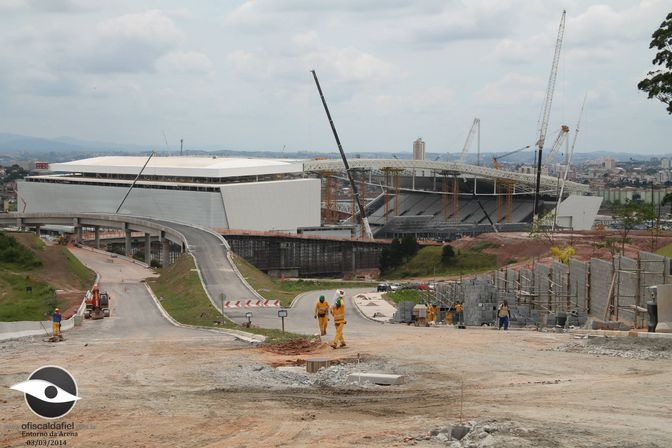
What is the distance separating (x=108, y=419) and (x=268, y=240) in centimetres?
10572

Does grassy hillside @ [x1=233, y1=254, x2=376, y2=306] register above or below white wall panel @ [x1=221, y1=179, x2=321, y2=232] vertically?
below

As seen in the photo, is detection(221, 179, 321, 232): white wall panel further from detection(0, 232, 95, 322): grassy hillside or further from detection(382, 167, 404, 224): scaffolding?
detection(0, 232, 95, 322): grassy hillside

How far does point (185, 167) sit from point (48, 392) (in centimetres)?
13742

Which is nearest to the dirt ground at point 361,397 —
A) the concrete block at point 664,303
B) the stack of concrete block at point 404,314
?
the concrete block at point 664,303

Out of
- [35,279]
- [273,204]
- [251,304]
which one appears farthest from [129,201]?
[251,304]

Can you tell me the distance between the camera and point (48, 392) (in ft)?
57.5

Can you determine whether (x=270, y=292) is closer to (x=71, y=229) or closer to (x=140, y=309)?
(x=140, y=309)

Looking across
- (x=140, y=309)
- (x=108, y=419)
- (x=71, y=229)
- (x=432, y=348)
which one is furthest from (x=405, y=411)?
(x=71, y=229)

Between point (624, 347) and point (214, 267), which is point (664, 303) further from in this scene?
point (214, 267)

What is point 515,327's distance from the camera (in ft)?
151

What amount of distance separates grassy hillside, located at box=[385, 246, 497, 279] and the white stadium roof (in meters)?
39.2

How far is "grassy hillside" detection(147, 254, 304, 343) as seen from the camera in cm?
4138

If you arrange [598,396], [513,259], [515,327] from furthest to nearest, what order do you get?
[513,259] → [515,327] → [598,396]

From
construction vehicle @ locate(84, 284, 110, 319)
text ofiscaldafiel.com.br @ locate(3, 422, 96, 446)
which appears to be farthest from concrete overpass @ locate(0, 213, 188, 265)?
text ofiscaldafiel.com.br @ locate(3, 422, 96, 446)
